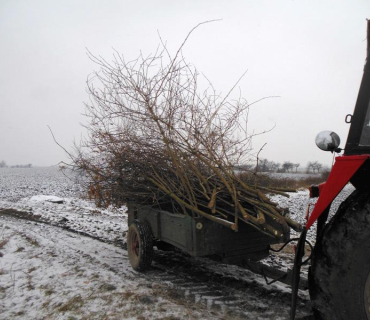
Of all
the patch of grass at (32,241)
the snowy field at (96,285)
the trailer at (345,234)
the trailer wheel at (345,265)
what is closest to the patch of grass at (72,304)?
the snowy field at (96,285)

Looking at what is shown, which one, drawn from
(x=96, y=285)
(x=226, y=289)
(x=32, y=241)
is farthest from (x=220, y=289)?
(x=32, y=241)

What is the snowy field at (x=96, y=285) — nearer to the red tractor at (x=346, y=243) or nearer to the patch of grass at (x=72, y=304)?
the patch of grass at (x=72, y=304)

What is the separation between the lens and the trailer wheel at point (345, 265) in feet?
5.81

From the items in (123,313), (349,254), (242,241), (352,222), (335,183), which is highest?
(335,183)

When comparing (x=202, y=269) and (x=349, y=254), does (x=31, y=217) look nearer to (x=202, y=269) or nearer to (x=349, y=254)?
(x=202, y=269)

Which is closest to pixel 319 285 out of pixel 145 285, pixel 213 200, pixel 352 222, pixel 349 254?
pixel 349 254

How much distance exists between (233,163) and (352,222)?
2.66 metres

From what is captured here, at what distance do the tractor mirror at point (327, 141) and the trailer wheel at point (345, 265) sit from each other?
418 millimetres

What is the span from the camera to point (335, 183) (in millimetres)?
2031

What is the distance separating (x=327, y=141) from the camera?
2150mm

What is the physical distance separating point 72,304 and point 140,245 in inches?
46.9

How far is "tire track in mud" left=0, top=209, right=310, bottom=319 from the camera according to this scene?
10.3ft

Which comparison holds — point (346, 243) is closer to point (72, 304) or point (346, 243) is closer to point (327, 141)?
point (327, 141)

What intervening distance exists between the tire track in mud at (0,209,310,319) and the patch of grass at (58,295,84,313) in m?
0.93
